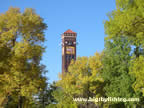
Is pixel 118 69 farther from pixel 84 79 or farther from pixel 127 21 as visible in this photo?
pixel 127 21

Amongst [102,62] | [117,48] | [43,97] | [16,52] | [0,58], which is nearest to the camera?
[0,58]

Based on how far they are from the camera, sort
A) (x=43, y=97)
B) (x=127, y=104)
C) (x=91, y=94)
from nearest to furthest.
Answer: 1. (x=127, y=104)
2. (x=91, y=94)
3. (x=43, y=97)

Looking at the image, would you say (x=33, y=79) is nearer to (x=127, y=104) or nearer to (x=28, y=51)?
(x=28, y=51)

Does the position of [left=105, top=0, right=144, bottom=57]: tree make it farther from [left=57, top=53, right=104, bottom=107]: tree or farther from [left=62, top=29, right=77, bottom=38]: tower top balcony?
[left=62, top=29, right=77, bottom=38]: tower top balcony

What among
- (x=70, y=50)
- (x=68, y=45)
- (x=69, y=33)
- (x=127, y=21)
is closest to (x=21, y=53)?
(x=127, y=21)

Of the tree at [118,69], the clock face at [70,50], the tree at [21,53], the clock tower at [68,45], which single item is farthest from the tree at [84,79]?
the clock face at [70,50]

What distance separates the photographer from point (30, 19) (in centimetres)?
2092

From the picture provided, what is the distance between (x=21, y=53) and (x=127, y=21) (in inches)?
393

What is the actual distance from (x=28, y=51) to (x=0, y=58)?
3.79 meters

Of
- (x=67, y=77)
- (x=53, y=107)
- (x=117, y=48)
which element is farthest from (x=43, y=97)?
(x=117, y=48)

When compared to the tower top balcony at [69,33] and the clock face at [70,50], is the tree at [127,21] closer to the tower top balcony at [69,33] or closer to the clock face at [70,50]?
the clock face at [70,50]

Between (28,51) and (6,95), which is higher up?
(28,51)

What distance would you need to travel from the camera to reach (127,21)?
→ 40.9 ft

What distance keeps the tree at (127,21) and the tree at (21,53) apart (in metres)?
8.10
